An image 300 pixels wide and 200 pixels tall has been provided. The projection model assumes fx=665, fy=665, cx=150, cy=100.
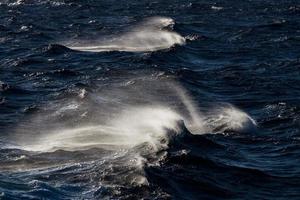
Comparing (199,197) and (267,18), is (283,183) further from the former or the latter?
(267,18)

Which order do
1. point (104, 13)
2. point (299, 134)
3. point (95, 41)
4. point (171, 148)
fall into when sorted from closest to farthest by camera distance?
point (171, 148) < point (299, 134) < point (95, 41) < point (104, 13)

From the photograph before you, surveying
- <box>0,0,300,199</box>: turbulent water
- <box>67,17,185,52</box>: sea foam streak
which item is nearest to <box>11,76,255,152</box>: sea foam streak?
<box>0,0,300,199</box>: turbulent water

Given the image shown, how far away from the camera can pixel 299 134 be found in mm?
33469

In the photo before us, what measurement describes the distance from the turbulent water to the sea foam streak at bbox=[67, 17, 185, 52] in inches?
4.6

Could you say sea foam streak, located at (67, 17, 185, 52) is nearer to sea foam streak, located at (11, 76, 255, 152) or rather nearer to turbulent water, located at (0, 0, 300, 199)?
turbulent water, located at (0, 0, 300, 199)

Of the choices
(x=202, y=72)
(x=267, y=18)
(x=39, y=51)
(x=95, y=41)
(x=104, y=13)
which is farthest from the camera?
(x=104, y=13)

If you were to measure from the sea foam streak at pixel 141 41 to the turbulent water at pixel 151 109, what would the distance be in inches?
4.6

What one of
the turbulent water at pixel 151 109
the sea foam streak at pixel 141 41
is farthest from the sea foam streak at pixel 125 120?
the sea foam streak at pixel 141 41

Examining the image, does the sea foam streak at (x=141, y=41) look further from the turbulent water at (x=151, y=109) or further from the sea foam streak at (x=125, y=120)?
the sea foam streak at (x=125, y=120)

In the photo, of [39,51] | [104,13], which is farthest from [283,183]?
[104,13]

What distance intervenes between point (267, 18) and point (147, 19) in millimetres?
13379

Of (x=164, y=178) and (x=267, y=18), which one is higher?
(x=164, y=178)

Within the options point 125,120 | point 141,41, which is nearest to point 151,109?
point 125,120

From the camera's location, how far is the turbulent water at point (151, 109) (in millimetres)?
26938
